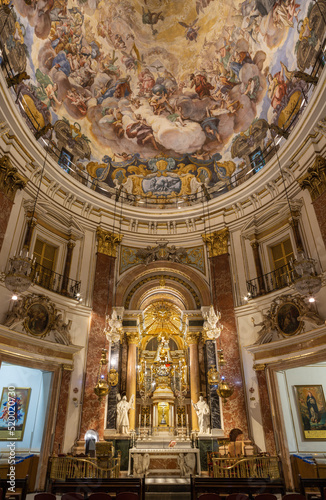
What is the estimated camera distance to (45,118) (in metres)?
14.9

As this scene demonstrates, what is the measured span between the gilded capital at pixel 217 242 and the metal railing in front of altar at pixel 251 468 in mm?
8517

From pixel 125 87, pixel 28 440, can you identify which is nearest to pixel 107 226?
pixel 125 87

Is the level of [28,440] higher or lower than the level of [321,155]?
lower

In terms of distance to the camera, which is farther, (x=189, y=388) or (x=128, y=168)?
(x=128, y=168)

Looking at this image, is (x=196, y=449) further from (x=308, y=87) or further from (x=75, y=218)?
(x=308, y=87)

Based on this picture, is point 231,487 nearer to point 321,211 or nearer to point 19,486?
point 19,486

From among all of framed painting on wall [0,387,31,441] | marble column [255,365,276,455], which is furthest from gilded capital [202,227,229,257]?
framed painting on wall [0,387,31,441]

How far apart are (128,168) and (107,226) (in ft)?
13.9

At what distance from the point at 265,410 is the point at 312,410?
2548 mm

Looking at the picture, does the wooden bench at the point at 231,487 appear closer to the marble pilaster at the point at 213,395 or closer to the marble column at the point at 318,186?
the marble pilaster at the point at 213,395

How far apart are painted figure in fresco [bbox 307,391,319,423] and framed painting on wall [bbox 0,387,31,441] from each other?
11460 millimetres

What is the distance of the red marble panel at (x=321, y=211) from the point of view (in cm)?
1092

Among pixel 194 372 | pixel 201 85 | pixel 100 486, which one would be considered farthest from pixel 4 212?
pixel 201 85

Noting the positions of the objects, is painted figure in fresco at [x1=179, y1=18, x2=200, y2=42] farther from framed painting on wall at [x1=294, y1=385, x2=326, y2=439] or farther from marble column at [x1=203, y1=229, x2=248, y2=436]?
framed painting on wall at [x1=294, y1=385, x2=326, y2=439]
